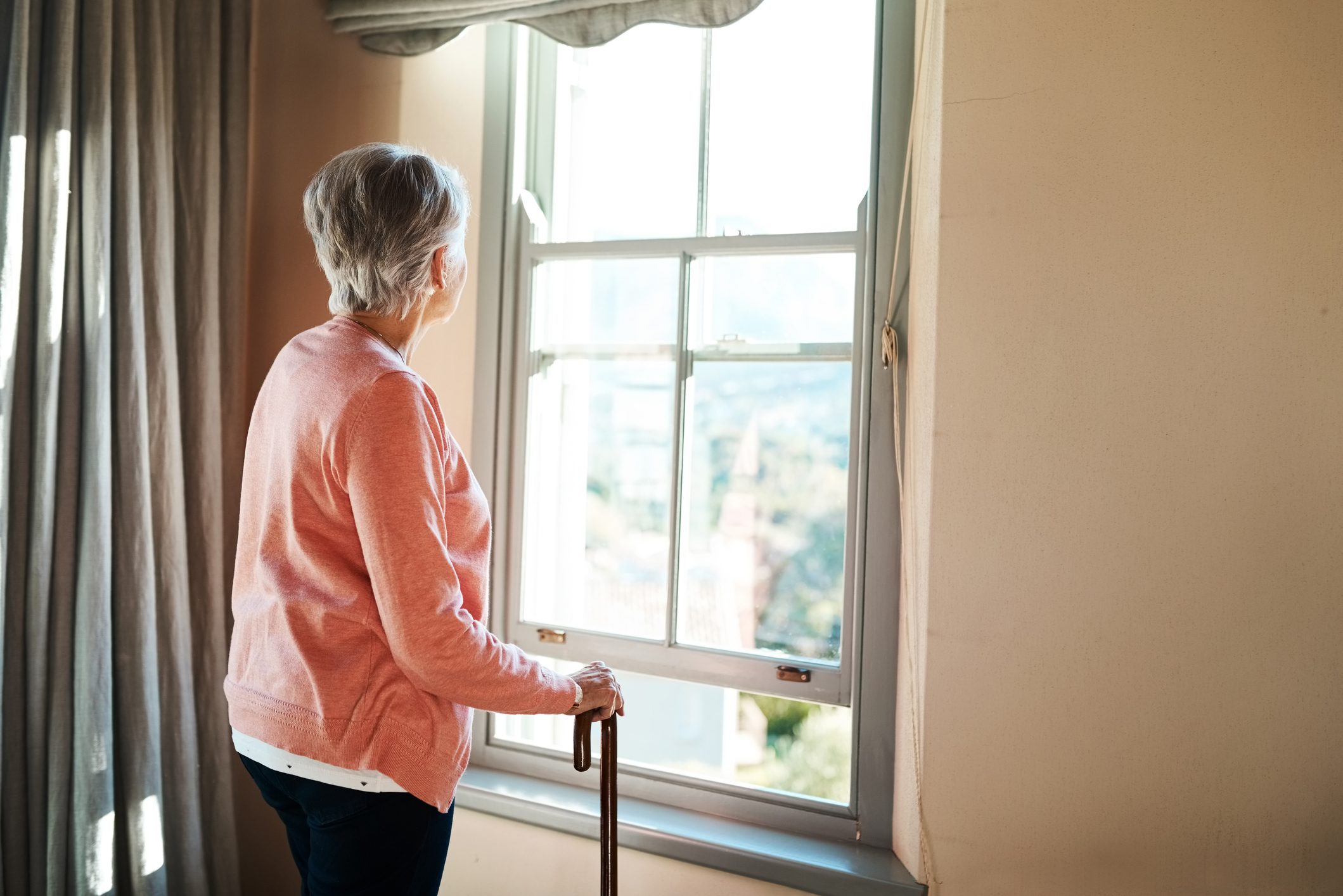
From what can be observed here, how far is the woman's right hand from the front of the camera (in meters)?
1.18

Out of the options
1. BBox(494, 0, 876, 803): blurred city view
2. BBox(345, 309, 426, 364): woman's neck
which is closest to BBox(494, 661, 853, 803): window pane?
BBox(494, 0, 876, 803): blurred city view

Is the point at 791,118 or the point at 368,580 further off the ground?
the point at 791,118

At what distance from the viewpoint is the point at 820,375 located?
1630mm

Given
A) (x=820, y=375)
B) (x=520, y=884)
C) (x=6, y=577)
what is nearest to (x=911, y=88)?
(x=820, y=375)

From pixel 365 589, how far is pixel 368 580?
11 mm

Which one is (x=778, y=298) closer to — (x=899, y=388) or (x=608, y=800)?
(x=899, y=388)

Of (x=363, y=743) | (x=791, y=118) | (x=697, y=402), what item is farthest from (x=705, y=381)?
(x=363, y=743)

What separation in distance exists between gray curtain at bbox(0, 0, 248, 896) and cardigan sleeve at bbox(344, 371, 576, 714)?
2.83 ft

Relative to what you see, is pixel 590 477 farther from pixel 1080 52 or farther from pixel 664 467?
pixel 1080 52

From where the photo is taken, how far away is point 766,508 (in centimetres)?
168

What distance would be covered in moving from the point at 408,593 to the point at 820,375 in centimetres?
90

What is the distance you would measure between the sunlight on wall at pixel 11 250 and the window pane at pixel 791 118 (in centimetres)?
116

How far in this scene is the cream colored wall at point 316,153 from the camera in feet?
6.07

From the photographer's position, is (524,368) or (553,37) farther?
(524,368)
